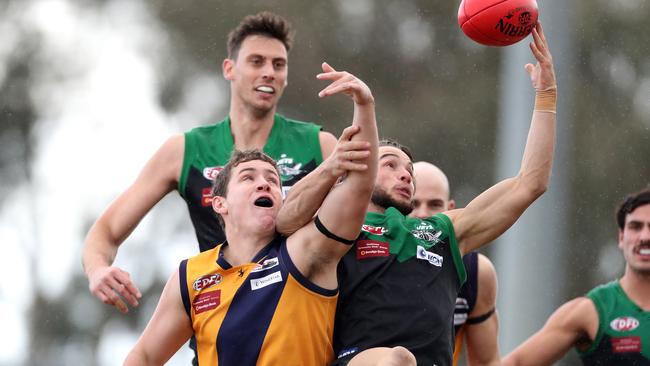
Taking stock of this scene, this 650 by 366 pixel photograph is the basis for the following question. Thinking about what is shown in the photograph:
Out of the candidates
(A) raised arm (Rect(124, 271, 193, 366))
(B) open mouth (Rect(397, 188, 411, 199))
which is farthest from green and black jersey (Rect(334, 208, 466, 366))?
(A) raised arm (Rect(124, 271, 193, 366))

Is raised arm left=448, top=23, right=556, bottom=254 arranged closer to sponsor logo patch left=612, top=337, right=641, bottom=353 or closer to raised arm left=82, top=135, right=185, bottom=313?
raised arm left=82, top=135, right=185, bottom=313

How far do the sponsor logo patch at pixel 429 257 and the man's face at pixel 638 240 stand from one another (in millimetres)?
2578

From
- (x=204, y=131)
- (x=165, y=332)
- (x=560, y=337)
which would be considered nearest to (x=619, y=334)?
(x=560, y=337)

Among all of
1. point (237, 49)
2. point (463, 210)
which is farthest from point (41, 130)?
point (463, 210)

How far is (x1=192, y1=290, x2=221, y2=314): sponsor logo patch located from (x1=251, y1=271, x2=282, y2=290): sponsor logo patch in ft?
0.72

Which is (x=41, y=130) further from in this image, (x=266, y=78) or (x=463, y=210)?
(x=463, y=210)

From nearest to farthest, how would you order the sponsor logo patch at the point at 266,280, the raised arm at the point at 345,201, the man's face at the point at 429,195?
the raised arm at the point at 345,201
the sponsor logo patch at the point at 266,280
the man's face at the point at 429,195

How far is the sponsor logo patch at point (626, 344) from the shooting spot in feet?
32.1

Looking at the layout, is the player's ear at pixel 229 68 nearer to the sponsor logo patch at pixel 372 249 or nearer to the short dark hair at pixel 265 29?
the short dark hair at pixel 265 29

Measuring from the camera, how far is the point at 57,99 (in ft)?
84.5

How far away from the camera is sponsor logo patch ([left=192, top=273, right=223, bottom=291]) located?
303 inches

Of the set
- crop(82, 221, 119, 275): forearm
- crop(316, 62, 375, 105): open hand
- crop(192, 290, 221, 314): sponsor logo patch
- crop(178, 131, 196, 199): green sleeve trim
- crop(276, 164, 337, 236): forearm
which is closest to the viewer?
crop(316, 62, 375, 105): open hand

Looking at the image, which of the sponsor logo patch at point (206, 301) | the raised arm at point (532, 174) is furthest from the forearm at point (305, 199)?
the raised arm at point (532, 174)

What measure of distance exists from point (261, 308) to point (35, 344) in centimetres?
1813
